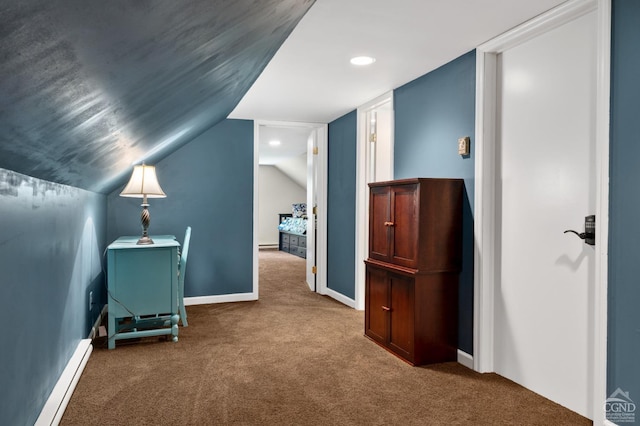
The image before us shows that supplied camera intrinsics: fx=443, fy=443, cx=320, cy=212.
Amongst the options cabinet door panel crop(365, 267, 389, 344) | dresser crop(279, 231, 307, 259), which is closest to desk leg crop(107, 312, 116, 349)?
cabinet door panel crop(365, 267, 389, 344)

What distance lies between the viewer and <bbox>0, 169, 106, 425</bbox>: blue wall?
1489mm

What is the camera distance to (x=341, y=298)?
15.7 ft

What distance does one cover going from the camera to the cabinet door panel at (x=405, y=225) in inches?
114

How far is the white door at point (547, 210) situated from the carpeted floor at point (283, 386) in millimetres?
213

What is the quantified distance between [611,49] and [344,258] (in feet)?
10.6

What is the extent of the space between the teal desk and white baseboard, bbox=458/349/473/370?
2055mm

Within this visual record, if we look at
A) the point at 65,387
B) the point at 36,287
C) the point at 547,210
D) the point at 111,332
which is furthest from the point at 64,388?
the point at 547,210

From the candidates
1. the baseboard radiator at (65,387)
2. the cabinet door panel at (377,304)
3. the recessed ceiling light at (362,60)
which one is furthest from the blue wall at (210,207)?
the recessed ceiling light at (362,60)

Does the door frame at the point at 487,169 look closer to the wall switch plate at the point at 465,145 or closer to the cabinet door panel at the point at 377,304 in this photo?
the wall switch plate at the point at 465,145

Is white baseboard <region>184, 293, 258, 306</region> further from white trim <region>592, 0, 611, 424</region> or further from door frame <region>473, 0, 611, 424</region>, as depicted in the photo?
white trim <region>592, 0, 611, 424</region>
